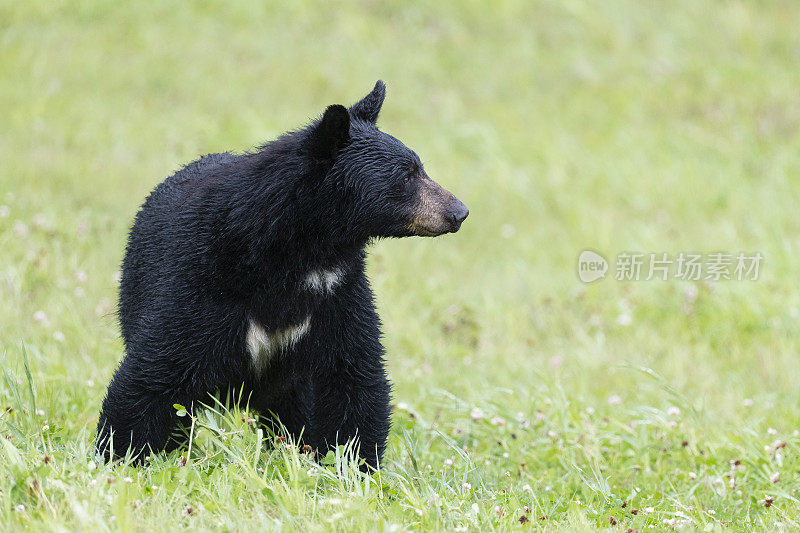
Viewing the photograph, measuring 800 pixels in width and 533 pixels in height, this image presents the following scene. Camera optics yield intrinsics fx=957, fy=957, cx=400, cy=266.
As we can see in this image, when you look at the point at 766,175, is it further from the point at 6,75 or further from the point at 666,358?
the point at 6,75

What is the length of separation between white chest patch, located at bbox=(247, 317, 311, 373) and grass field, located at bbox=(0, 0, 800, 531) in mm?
261

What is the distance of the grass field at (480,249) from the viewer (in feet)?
11.8

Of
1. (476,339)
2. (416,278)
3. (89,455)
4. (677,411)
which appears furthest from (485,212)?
(89,455)

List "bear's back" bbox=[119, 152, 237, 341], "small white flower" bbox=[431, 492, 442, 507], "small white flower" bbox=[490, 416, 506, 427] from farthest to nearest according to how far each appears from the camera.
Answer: "small white flower" bbox=[490, 416, 506, 427]
"bear's back" bbox=[119, 152, 237, 341]
"small white flower" bbox=[431, 492, 442, 507]

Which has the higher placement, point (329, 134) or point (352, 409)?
point (329, 134)

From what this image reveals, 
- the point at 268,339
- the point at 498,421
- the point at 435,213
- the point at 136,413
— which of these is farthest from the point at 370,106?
the point at 498,421

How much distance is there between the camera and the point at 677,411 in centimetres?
501

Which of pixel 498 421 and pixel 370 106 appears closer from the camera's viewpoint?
pixel 370 106

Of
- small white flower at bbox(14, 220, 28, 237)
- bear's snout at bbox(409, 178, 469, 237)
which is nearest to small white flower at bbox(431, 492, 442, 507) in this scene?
bear's snout at bbox(409, 178, 469, 237)

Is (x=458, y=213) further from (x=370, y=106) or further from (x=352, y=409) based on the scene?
(x=352, y=409)

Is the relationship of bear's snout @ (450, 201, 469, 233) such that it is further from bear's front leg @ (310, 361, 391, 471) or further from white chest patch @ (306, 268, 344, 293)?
bear's front leg @ (310, 361, 391, 471)

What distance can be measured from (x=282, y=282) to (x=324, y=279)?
168 millimetres

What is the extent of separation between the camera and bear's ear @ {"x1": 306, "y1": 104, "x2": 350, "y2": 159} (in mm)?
3523

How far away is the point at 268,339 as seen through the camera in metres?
3.72
